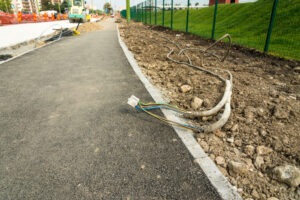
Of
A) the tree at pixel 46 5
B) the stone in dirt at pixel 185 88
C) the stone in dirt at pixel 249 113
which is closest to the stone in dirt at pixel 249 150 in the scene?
the stone in dirt at pixel 249 113

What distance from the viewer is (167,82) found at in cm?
446

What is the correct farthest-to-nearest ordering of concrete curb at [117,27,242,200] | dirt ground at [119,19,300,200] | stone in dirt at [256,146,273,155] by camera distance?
stone in dirt at [256,146,273,155] < dirt ground at [119,19,300,200] < concrete curb at [117,27,242,200]

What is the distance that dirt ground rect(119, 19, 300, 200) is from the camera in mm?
1907

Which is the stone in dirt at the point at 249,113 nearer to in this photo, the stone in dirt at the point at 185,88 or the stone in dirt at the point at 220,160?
the stone in dirt at the point at 220,160

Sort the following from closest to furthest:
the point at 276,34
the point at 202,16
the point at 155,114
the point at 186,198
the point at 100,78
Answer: the point at 186,198 < the point at 155,114 < the point at 100,78 < the point at 276,34 < the point at 202,16

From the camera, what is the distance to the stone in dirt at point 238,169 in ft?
6.40

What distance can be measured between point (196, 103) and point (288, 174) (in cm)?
165

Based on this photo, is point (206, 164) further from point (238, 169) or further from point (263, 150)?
point (263, 150)

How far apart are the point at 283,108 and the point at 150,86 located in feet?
8.07

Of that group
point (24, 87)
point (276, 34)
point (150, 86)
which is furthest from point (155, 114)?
point (276, 34)

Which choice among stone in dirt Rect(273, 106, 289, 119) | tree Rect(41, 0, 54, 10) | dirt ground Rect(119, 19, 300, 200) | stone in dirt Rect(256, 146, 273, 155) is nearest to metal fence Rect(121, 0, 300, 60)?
dirt ground Rect(119, 19, 300, 200)

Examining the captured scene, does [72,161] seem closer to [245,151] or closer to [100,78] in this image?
[245,151]

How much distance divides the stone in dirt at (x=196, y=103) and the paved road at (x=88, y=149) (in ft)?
2.41

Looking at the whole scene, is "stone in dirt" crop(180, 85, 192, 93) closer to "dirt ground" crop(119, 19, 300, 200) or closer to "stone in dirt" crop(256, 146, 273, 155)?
"dirt ground" crop(119, 19, 300, 200)
